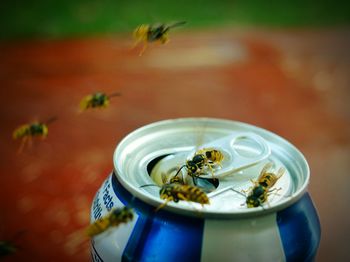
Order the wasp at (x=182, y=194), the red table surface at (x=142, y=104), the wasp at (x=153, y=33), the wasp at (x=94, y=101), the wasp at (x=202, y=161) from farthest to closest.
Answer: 1. the red table surface at (x=142, y=104)
2. the wasp at (x=94, y=101)
3. the wasp at (x=153, y=33)
4. the wasp at (x=202, y=161)
5. the wasp at (x=182, y=194)

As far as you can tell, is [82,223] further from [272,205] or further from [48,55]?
[48,55]

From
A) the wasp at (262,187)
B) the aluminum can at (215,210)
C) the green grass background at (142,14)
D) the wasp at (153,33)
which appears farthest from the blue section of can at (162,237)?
the green grass background at (142,14)

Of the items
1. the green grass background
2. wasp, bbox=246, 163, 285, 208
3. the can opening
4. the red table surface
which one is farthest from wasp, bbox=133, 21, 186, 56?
the green grass background

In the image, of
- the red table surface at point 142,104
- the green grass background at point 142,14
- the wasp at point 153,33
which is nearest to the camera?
the wasp at point 153,33

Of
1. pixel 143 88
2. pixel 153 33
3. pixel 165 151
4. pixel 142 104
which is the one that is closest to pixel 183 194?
pixel 165 151

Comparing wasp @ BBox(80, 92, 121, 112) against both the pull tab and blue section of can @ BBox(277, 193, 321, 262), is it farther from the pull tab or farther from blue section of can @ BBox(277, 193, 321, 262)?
blue section of can @ BBox(277, 193, 321, 262)

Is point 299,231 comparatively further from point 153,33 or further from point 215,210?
point 153,33

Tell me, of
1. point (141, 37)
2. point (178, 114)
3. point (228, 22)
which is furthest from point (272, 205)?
point (228, 22)

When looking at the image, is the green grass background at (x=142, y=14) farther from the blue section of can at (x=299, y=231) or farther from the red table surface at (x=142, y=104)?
the blue section of can at (x=299, y=231)
